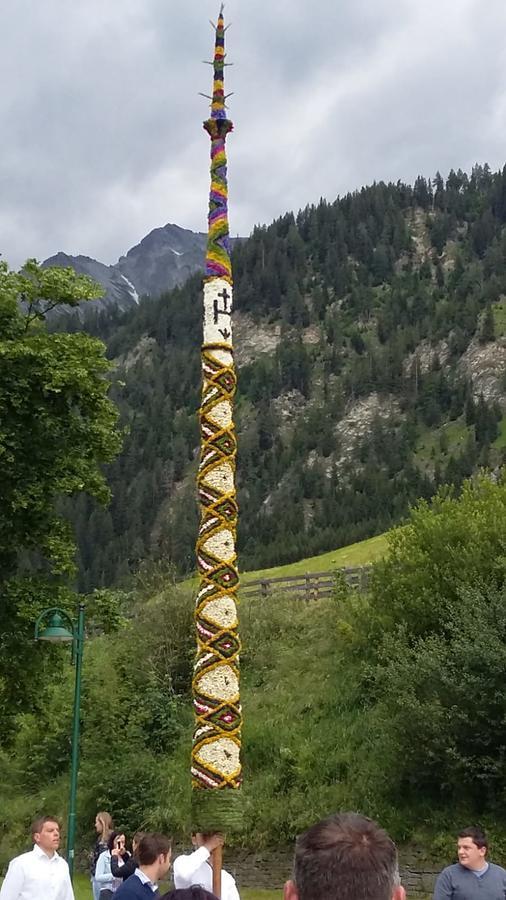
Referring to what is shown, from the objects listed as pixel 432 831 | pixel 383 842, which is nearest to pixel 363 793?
pixel 432 831

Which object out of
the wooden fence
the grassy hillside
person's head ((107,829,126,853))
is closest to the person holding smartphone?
person's head ((107,829,126,853))

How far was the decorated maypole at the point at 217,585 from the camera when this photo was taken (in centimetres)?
1234

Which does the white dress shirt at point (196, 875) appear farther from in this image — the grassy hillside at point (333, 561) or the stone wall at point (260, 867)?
the grassy hillside at point (333, 561)

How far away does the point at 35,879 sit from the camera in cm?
779

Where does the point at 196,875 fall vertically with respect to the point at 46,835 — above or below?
below

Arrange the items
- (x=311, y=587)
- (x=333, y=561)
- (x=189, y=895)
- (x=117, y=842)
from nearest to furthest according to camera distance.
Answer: (x=189, y=895), (x=117, y=842), (x=311, y=587), (x=333, y=561)

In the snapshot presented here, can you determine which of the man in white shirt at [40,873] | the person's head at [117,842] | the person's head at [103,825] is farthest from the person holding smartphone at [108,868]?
the man in white shirt at [40,873]

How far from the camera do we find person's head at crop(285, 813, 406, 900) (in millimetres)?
2871

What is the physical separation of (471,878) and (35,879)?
3.53m

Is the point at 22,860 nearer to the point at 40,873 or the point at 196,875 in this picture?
the point at 40,873

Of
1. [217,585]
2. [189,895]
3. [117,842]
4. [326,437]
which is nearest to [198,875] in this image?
[117,842]

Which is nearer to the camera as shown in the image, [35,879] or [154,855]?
[154,855]

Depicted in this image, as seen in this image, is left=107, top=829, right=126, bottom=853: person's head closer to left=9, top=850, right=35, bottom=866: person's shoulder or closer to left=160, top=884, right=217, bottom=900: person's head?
left=9, top=850, right=35, bottom=866: person's shoulder

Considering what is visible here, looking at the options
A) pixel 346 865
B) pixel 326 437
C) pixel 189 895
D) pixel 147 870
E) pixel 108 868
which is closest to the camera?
pixel 346 865
